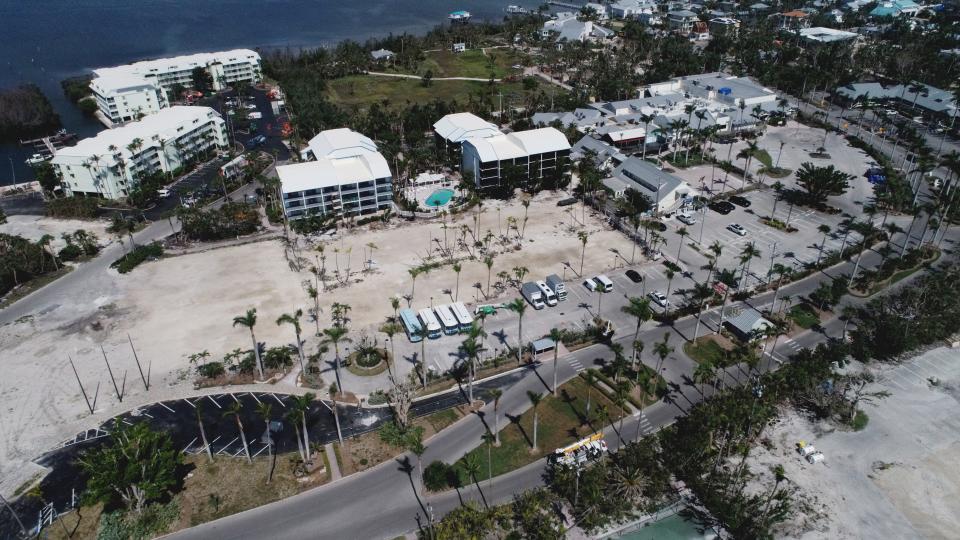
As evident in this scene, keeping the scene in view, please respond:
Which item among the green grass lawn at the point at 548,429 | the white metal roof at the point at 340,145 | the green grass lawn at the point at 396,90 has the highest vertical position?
the white metal roof at the point at 340,145

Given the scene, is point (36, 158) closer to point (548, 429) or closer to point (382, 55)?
point (382, 55)

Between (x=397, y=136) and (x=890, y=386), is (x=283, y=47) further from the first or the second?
(x=890, y=386)

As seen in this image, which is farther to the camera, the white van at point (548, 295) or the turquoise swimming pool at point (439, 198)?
the turquoise swimming pool at point (439, 198)

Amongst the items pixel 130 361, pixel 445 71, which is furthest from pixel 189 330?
pixel 445 71

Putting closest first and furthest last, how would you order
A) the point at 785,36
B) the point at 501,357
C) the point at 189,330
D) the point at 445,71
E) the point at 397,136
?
1. the point at 501,357
2. the point at 189,330
3. the point at 397,136
4. the point at 445,71
5. the point at 785,36

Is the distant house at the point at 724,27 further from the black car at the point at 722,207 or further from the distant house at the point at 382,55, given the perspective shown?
the black car at the point at 722,207

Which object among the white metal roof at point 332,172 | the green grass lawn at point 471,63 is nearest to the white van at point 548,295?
the white metal roof at point 332,172

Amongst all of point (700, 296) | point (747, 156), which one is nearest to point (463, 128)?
point (747, 156)
